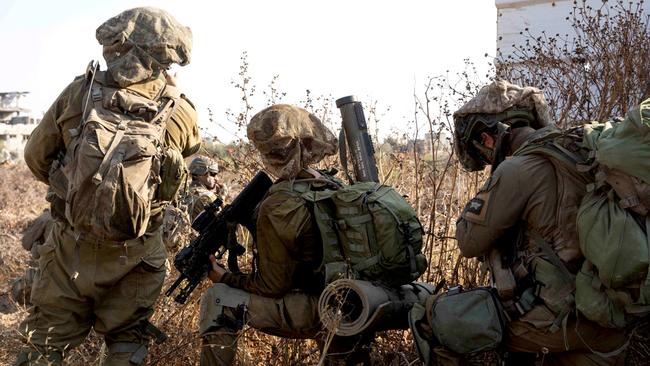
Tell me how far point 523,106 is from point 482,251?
685mm

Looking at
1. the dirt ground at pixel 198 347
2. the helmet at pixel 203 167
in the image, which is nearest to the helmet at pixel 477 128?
the dirt ground at pixel 198 347

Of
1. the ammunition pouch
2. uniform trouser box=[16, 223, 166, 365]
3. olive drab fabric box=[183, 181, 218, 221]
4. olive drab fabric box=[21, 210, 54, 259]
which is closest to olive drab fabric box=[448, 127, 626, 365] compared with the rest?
uniform trouser box=[16, 223, 166, 365]

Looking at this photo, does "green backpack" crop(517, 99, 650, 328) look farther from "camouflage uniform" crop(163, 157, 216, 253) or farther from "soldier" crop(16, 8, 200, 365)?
Result: "camouflage uniform" crop(163, 157, 216, 253)

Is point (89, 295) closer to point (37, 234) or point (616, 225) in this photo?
point (616, 225)

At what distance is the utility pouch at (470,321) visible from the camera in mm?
3098

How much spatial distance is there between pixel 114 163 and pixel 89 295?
0.75 meters

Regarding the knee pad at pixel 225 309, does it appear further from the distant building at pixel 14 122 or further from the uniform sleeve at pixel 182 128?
the distant building at pixel 14 122

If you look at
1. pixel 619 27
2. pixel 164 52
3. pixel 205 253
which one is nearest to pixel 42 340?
pixel 205 253

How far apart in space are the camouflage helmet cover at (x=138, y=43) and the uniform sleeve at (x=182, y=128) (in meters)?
0.23

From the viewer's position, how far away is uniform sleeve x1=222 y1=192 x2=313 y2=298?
11.2 feet

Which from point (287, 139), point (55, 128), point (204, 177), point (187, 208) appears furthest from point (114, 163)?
point (204, 177)

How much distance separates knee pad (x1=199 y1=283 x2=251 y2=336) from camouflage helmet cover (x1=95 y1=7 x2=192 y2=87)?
3.72ft

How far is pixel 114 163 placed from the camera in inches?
129

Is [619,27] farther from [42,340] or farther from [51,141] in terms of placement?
[42,340]
